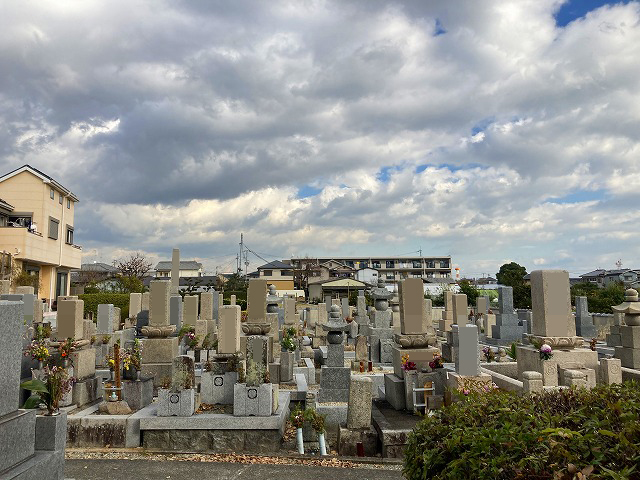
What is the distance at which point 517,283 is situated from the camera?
1657 inches

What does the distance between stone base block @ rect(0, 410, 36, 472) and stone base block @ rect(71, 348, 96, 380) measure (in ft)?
21.0

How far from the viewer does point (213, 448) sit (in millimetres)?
7434

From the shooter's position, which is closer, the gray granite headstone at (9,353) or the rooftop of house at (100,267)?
the gray granite headstone at (9,353)

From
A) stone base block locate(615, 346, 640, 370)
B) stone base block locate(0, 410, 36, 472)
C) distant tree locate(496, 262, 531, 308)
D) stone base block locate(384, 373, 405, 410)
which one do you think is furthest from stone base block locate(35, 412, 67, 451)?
distant tree locate(496, 262, 531, 308)

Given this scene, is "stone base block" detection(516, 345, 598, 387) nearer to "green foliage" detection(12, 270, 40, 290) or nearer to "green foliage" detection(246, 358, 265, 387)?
"green foliage" detection(246, 358, 265, 387)

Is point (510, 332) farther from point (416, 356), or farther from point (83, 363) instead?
point (83, 363)

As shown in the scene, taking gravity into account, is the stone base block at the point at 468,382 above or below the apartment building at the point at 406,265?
below

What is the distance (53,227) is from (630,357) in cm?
3540

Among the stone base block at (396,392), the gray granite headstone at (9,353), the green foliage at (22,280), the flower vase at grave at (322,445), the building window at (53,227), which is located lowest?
the flower vase at grave at (322,445)

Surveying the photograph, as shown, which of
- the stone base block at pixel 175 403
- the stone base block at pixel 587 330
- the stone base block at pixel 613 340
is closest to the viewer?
the stone base block at pixel 175 403

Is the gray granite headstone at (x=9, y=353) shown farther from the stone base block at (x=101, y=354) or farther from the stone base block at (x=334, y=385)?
the stone base block at (x=101, y=354)

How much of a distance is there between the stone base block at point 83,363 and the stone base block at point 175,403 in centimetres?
320

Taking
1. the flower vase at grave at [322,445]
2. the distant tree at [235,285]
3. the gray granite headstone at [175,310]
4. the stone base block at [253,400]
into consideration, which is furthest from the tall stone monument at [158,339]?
the distant tree at [235,285]

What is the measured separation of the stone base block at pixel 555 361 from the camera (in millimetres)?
8469
